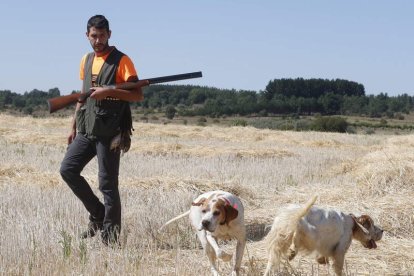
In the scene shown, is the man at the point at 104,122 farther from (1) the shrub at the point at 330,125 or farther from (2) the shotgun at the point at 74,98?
(1) the shrub at the point at 330,125

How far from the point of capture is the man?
554 centimetres

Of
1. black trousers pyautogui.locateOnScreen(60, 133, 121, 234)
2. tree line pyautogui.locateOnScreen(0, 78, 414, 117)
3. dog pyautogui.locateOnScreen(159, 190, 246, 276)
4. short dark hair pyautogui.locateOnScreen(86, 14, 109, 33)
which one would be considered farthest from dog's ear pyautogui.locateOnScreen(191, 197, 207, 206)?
tree line pyautogui.locateOnScreen(0, 78, 414, 117)

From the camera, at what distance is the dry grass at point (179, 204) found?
4.76 m

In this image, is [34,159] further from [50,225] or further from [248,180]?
[50,225]

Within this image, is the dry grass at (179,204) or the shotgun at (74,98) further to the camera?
the shotgun at (74,98)

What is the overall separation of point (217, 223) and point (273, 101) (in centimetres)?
6488

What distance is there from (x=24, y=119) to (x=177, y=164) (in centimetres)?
1740

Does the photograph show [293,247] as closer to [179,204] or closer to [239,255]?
[239,255]

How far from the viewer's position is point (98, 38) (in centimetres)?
558

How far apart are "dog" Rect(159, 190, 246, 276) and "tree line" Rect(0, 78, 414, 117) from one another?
59150 mm

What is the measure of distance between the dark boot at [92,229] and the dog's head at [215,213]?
4.94 ft

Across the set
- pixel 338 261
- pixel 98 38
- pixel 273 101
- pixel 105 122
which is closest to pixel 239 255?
pixel 338 261

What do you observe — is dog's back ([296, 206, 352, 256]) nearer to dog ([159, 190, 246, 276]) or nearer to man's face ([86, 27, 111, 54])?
dog ([159, 190, 246, 276])

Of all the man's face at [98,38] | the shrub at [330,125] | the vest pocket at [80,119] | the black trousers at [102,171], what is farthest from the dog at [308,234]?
the shrub at [330,125]
